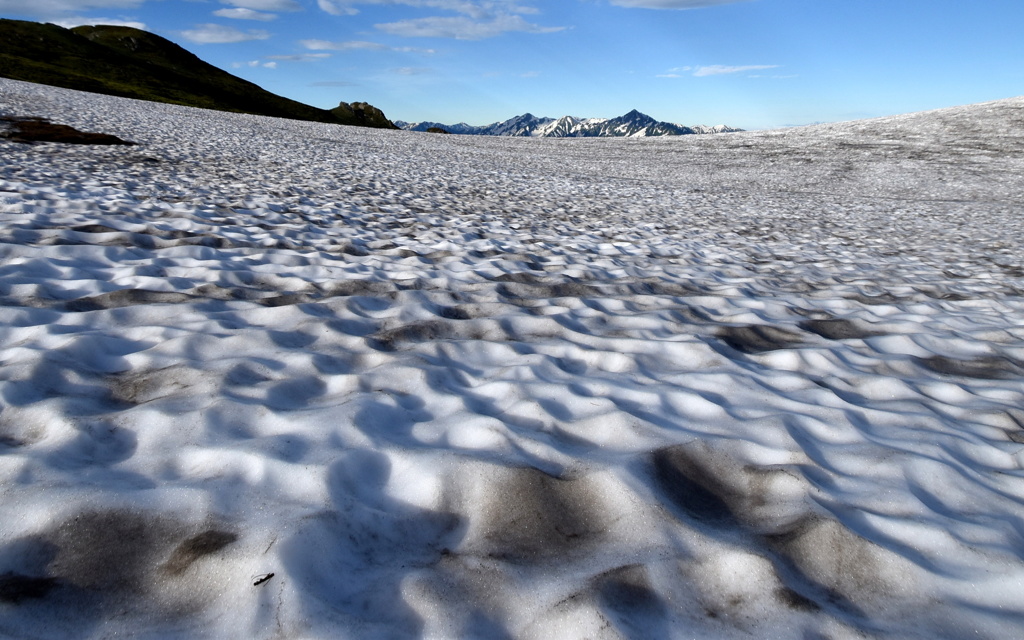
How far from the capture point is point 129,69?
104562 millimetres

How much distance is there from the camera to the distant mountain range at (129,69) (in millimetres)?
83875

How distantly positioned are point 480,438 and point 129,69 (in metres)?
126

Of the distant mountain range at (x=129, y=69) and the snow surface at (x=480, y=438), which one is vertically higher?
the distant mountain range at (x=129, y=69)

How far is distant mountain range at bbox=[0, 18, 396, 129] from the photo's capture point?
83.9 metres

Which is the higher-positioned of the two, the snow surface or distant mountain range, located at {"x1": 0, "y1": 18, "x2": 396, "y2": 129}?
distant mountain range, located at {"x1": 0, "y1": 18, "x2": 396, "y2": 129}

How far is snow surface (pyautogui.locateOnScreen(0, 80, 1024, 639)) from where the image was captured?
2283 millimetres

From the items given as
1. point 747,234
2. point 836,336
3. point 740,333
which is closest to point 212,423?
point 740,333

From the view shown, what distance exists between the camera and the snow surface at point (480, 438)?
7.49ft

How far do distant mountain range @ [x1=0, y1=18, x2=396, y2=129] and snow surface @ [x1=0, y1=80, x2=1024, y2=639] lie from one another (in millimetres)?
88107

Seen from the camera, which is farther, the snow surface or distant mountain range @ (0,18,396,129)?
distant mountain range @ (0,18,396,129)

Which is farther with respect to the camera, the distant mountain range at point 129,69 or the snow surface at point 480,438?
the distant mountain range at point 129,69

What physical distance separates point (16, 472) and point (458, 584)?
196cm

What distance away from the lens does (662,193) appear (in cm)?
1955

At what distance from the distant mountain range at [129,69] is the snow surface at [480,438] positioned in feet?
289
